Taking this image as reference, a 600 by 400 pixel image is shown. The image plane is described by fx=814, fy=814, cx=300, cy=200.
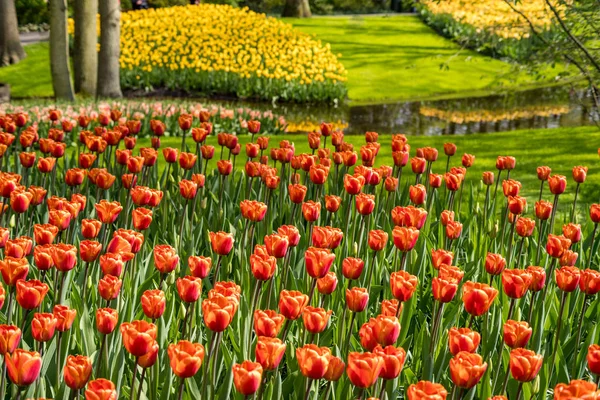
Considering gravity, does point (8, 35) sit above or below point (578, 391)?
below

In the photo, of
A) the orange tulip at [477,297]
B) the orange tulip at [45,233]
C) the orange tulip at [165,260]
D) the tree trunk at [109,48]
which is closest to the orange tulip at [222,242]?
the orange tulip at [165,260]

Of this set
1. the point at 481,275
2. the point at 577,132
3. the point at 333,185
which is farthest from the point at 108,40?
the point at 481,275

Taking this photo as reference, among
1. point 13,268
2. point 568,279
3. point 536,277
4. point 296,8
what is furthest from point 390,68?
point 13,268

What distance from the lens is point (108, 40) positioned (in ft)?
46.4

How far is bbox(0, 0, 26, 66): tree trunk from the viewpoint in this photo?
823 inches

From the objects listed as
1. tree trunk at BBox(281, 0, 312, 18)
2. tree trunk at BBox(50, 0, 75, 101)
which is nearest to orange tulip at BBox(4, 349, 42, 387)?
tree trunk at BBox(50, 0, 75, 101)

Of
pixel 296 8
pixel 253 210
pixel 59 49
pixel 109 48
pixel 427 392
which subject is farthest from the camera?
pixel 296 8

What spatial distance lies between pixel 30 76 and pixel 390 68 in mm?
9173

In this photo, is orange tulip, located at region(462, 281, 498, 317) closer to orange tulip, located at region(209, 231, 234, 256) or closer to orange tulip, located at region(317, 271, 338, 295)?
orange tulip, located at region(317, 271, 338, 295)

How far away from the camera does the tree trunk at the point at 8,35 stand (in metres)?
20.9

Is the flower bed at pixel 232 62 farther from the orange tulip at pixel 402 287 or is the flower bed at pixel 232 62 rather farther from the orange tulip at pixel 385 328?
the orange tulip at pixel 385 328

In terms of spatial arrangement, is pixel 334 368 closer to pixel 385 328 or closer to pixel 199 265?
pixel 385 328

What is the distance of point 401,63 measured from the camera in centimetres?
2239

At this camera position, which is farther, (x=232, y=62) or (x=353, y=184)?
(x=232, y=62)
